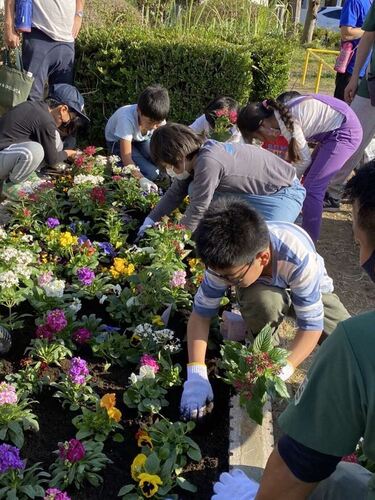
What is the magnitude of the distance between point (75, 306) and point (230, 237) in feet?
3.45

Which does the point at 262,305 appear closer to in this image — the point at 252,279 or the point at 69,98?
the point at 252,279

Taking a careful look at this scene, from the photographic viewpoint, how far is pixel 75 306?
2830mm

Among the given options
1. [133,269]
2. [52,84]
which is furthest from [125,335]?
[52,84]

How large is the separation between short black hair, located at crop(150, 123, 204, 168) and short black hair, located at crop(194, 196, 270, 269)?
95cm

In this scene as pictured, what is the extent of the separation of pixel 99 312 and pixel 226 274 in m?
1.09

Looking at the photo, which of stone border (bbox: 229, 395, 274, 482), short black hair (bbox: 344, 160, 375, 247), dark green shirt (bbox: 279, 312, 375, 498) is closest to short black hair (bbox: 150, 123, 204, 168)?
stone border (bbox: 229, 395, 274, 482)

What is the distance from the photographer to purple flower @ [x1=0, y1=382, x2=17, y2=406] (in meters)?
2.14

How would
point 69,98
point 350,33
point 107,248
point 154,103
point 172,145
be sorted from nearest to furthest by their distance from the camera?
point 172,145, point 107,248, point 154,103, point 69,98, point 350,33

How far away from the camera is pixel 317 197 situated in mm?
4039

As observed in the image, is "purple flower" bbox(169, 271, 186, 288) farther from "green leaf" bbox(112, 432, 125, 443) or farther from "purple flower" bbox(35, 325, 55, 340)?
"green leaf" bbox(112, 432, 125, 443)

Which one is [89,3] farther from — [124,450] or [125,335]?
Answer: [124,450]

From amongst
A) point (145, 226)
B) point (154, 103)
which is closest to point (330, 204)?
point (154, 103)

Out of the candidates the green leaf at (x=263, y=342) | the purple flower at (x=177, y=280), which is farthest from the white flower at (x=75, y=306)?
the green leaf at (x=263, y=342)

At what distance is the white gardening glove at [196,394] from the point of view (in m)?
2.32
